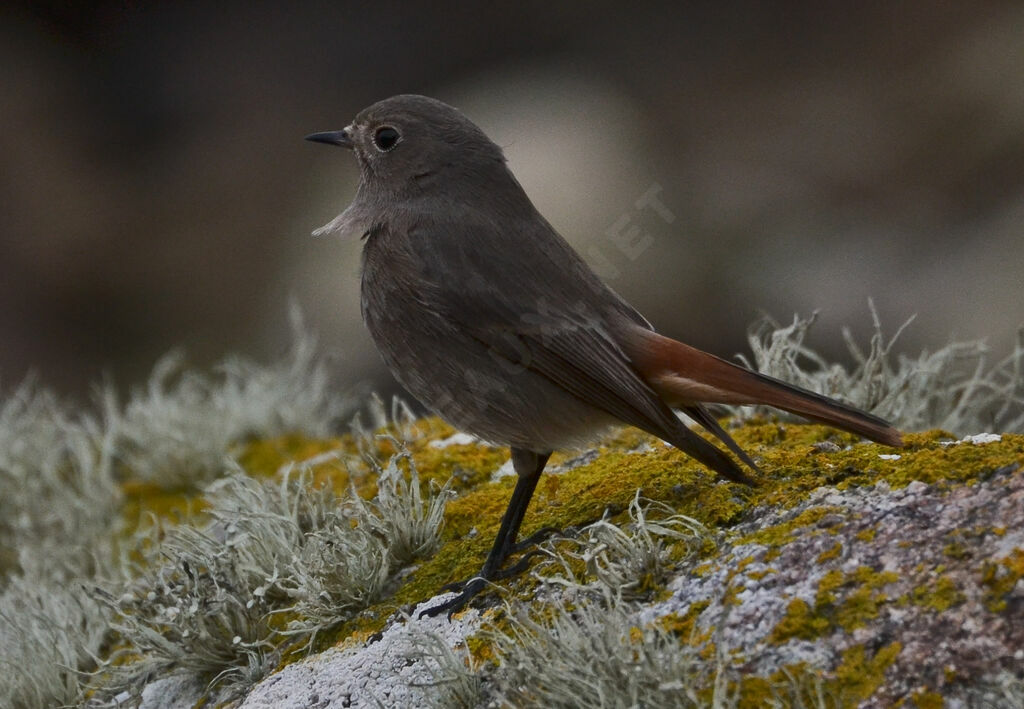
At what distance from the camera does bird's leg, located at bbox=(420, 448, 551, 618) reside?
354 centimetres

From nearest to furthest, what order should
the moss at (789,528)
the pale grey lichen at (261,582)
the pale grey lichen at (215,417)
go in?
the moss at (789,528) < the pale grey lichen at (261,582) < the pale grey lichen at (215,417)

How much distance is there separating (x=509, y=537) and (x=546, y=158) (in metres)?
6.72

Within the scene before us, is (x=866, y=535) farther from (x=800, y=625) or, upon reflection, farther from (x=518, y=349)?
(x=518, y=349)

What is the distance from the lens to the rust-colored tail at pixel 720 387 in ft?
10.7

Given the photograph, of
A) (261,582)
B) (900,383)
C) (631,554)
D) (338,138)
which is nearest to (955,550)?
(631,554)

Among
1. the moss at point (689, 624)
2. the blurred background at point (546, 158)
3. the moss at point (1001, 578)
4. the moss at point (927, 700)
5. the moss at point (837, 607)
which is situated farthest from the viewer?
the blurred background at point (546, 158)

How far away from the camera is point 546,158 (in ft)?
33.0

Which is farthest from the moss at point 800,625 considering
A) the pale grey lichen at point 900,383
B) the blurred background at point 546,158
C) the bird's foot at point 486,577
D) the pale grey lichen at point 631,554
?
the blurred background at point 546,158

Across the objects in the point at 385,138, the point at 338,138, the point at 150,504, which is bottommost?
the point at 150,504

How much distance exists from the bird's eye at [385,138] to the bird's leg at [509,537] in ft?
4.18

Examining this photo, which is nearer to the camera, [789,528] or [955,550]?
[955,550]

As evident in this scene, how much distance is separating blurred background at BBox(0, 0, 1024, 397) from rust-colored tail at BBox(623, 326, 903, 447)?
3.58 metres

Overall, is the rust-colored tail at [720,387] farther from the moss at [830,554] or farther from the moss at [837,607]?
the moss at [837,607]

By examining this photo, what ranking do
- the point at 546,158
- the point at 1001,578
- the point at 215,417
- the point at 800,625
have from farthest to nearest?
1. the point at 546,158
2. the point at 215,417
3. the point at 800,625
4. the point at 1001,578
